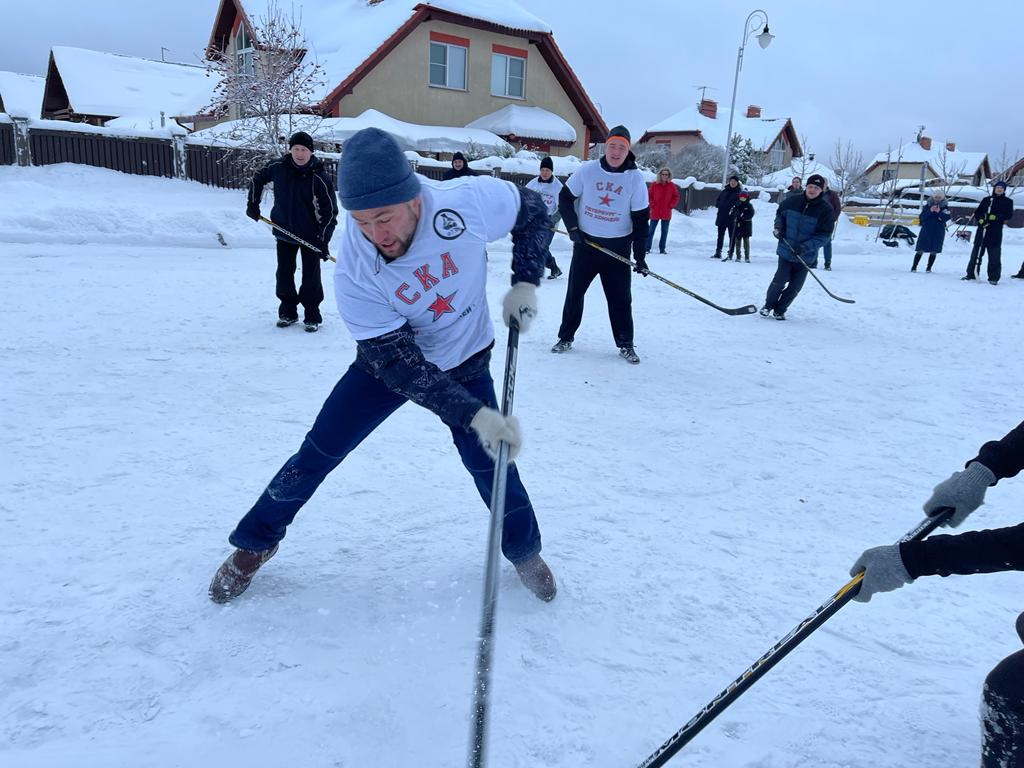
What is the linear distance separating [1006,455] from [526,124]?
77.2 ft

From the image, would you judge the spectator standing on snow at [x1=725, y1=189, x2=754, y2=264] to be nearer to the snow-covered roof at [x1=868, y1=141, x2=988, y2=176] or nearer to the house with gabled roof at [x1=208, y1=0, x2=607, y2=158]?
the house with gabled roof at [x1=208, y1=0, x2=607, y2=158]

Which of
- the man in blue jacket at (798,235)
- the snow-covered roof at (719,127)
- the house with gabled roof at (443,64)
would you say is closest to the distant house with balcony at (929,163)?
the snow-covered roof at (719,127)

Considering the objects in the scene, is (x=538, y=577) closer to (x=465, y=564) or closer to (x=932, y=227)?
(x=465, y=564)

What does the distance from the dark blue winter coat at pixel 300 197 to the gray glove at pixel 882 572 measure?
558cm

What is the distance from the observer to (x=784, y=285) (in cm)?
874

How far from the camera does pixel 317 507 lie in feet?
11.2

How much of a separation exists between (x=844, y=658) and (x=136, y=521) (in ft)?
9.80

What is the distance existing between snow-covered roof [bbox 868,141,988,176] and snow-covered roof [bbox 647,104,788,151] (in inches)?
533

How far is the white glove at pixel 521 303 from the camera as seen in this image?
9.97 ft

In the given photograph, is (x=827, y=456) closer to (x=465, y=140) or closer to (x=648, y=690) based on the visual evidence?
(x=648, y=690)

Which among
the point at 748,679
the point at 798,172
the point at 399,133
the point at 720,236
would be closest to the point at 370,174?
the point at 748,679

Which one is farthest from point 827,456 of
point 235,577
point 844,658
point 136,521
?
point 136,521

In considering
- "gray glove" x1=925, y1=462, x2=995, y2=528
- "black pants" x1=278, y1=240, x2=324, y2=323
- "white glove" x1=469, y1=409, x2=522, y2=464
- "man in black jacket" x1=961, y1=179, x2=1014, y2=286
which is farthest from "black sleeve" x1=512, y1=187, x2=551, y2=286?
"man in black jacket" x1=961, y1=179, x2=1014, y2=286

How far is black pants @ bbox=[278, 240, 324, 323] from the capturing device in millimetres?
6516
